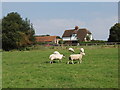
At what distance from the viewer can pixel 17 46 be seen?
58094 mm

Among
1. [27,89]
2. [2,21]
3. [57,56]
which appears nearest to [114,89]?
[27,89]

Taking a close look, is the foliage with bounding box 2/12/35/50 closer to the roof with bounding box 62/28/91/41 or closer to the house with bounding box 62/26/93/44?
the house with bounding box 62/26/93/44

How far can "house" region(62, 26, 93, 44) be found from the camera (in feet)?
332

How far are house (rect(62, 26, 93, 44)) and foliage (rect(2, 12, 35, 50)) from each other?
128 ft

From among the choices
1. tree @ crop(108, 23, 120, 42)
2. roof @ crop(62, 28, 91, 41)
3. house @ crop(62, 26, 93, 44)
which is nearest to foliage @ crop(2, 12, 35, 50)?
tree @ crop(108, 23, 120, 42)

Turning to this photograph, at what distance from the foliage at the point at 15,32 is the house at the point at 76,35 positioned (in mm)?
39106

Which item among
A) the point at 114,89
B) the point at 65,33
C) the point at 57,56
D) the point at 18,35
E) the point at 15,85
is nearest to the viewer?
the point at 114,89

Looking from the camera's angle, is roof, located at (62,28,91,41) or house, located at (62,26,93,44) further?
roof, located at (62,28,91,41)

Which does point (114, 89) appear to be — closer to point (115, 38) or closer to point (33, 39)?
point (33, 39)

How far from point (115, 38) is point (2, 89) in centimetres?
8185

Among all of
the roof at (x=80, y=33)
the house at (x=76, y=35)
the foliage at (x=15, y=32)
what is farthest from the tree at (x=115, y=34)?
the foliage at (x=15, y=32)

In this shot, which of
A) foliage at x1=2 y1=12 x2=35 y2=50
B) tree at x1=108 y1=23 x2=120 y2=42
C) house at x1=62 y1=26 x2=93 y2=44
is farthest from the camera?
house at x1=62 y1=26 x2=93 y2=44

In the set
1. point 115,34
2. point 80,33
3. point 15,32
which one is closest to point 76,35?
point 80,33

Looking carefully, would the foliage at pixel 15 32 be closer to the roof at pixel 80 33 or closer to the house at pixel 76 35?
the house at pixel 76 35
